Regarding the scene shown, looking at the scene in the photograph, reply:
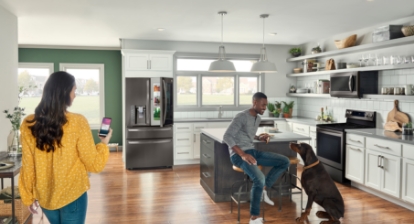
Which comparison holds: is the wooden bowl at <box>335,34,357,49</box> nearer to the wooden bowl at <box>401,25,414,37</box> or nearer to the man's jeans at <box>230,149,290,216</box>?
the wooden bowl at <box>401,25,414,37</box>

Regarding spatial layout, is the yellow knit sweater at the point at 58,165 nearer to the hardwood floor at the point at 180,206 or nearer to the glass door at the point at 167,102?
the hardwood floor at the point at 180,206

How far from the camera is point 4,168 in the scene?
287cm

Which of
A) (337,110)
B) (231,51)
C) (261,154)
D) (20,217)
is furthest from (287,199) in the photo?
(231,51)

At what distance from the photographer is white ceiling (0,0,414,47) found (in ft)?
13.5

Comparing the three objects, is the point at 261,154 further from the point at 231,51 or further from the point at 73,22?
the point at 231,51

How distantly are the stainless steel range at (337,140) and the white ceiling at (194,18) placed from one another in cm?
144

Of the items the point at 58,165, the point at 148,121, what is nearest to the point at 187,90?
the point at 148,121

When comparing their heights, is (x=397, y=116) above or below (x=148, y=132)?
above

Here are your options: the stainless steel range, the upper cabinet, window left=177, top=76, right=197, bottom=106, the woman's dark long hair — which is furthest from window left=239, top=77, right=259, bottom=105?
the woman's dark long hair

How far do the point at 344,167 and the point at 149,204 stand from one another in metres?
2.91

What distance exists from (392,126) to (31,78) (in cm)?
727

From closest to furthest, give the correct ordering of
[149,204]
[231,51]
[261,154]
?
[261,154] < [149,204] < [231,51]

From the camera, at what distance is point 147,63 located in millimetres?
6609

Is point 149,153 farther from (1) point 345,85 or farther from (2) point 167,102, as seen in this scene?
(1) point 345,85
